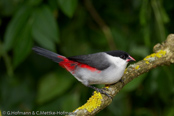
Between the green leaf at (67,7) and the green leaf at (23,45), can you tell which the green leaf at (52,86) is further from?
the green leaf at (67,7)

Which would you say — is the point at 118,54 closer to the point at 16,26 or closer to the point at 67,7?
the point at 67,7

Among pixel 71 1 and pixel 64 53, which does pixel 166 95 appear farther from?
pixel 71 1

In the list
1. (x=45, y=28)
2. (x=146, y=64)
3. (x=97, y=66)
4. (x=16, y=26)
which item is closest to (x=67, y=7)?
(x=45, y=28)

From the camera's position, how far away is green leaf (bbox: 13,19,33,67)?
2.53 m

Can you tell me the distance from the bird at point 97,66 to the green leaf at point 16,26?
1.39ft

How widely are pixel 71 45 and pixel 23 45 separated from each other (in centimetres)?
57

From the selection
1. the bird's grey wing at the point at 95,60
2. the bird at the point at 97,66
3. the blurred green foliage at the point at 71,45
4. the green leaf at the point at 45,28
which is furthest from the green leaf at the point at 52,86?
the bird's grey wing at the point at 95,60

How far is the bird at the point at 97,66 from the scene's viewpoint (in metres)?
2.14

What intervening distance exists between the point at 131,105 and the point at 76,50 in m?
0.89

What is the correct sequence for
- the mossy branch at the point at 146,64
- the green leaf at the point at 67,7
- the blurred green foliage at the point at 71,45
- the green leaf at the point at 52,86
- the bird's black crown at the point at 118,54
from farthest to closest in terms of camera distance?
the green leaf at the point at 52,86 → the blurred green foliage at the point at 71,45 → the green leaf at the point at 67,7 → the bird's black crown at the point at 118,54 → the mossy branch at the point at 146,64

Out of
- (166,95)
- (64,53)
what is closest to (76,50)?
(64,53)

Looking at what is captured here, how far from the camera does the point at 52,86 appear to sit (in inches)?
112

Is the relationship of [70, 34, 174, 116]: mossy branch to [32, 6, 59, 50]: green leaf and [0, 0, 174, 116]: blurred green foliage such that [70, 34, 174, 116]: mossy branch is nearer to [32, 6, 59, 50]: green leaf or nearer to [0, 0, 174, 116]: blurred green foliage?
[0, 0, 174, 116]: blurred green foliage

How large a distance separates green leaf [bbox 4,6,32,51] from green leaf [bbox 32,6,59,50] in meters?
0.09
